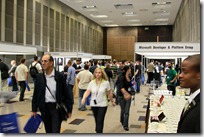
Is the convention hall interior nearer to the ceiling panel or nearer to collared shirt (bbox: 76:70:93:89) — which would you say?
the ceiling panel

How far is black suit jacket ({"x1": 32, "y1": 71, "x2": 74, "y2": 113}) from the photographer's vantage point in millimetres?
3074

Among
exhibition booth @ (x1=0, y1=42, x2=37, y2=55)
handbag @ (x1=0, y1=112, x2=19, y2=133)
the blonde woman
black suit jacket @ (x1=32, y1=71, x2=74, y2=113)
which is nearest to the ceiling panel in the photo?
exhibition booth @ (x1=0, y1=42, x2=37, y2=55)

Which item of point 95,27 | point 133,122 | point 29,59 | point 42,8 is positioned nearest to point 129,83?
point 133,122

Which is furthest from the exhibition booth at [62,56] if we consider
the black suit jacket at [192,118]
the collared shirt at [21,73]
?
the black suit jacket at [192,118]

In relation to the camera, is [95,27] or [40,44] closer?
[40,44]

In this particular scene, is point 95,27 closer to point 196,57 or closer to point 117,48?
point 117,48

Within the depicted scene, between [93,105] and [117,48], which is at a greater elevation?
[117,48]

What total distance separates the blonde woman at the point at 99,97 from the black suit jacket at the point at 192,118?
7.76 feet

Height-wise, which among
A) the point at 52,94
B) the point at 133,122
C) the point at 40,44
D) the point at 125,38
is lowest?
the point at 133,122

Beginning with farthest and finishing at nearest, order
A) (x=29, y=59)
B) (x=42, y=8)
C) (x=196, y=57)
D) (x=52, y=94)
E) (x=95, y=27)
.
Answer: (x=95, y=27) → (x=42, y=8) → (x=29, y=59) → (x=52, y=94) → (x=196, y=57)

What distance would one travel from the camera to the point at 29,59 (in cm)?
1331

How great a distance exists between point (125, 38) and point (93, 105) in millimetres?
22525

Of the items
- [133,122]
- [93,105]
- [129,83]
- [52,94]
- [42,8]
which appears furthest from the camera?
[42,8]

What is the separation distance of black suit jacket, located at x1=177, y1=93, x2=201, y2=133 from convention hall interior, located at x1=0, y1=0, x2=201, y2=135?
1.12m
